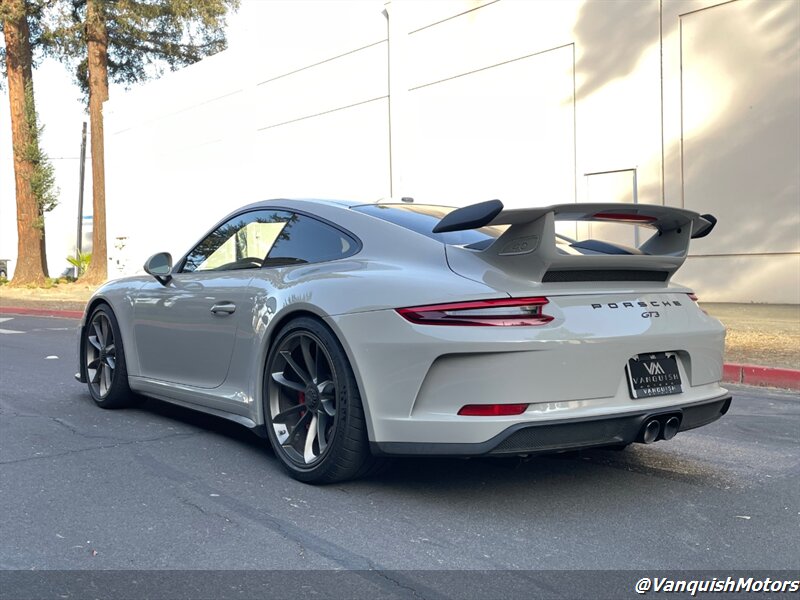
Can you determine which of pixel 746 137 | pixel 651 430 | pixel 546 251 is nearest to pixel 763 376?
pixel 651 430

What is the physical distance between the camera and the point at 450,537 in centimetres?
345

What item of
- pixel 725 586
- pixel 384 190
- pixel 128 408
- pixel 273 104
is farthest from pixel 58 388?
pixel 273 104

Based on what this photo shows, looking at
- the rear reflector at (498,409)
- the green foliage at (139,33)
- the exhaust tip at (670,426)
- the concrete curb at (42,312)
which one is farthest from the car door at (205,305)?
the green foliage at (139,33)

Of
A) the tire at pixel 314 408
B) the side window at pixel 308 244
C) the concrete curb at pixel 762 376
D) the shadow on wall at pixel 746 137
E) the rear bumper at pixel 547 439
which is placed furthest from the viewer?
the shadow on wall at pixel 746 137

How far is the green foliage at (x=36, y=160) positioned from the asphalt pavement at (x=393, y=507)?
2497 cm

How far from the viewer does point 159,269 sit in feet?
17.8

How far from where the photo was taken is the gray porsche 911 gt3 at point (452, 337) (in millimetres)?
3527

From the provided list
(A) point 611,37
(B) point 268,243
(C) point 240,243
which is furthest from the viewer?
(A) point 611,37

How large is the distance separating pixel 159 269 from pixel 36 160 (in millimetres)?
25410

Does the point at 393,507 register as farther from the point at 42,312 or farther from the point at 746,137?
the point at 42,312

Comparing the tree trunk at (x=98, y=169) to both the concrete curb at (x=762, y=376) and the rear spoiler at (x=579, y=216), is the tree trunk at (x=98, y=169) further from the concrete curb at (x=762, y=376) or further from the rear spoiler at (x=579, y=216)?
the rear spoiler at (x=579, y=216)

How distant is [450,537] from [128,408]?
3470mm

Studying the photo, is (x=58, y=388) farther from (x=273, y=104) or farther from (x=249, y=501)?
(x=273, y=104)

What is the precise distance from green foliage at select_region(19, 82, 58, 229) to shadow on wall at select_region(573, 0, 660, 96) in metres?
19.2
